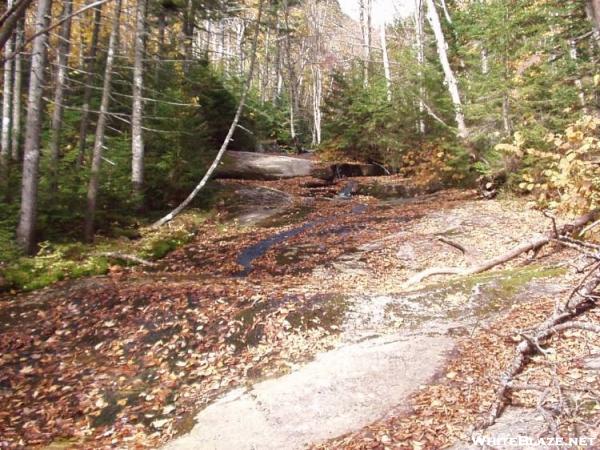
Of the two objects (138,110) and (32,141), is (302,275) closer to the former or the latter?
(32,141)

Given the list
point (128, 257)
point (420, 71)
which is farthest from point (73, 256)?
point (420, 71)

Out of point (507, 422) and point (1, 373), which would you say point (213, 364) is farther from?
point (507, 422)

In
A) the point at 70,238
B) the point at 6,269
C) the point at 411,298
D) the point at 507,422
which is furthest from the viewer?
the point at 70,238

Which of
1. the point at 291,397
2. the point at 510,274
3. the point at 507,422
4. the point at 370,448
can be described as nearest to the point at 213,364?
the point at 291,397

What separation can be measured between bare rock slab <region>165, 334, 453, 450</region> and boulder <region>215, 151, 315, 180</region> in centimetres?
1600

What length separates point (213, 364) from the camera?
541 cm

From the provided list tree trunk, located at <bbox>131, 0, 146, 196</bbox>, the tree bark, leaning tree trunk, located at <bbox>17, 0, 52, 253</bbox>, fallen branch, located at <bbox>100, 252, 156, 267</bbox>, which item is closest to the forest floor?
fallen branch, located at <bbox>100, 252, 156, 267</bbox>

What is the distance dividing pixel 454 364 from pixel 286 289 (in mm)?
3395

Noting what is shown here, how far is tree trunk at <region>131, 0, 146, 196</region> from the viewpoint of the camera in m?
12.6

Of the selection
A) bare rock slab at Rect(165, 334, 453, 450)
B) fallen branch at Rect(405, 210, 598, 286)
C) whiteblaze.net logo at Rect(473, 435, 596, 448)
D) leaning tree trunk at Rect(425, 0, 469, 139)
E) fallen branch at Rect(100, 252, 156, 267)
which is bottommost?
bare rock slab at Rect(165, 334, 453, 450)

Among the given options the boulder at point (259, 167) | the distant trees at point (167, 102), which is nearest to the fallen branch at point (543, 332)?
the distant trees at point (167, 102)

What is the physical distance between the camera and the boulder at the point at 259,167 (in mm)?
20567

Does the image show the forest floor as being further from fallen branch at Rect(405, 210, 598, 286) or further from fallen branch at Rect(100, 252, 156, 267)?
fallen branch at Rect(100, 252, 156, 267)

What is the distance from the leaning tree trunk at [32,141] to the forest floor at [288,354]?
1948 mm
